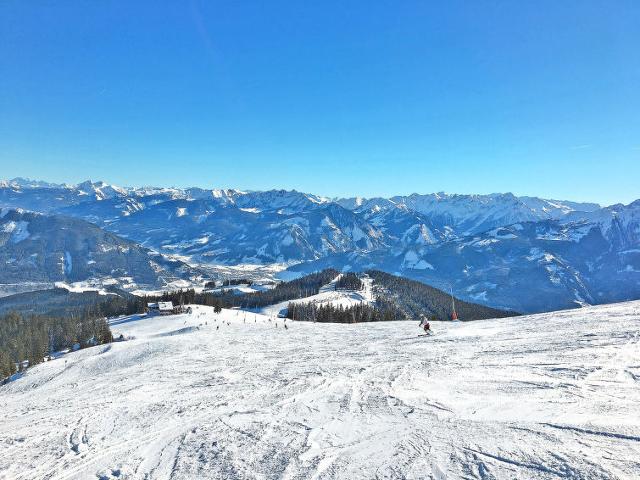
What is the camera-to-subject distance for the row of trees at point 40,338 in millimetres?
72262

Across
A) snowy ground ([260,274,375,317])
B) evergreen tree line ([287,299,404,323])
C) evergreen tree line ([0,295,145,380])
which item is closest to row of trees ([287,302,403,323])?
evergreen tree line ([287,299,404,323])

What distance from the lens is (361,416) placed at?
17875 millimetres

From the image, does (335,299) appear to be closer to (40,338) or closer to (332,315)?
(332,315)

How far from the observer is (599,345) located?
27.5 metres

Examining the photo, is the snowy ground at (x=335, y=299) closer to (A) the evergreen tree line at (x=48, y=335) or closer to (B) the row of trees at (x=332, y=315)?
(B) the row of trees at (x=332, y=315)

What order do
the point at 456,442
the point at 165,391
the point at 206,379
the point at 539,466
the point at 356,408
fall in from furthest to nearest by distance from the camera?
the point at 206,379 → the point at 165,391 → the point at 356,408 → the point at 456,442 → the point at 539,466

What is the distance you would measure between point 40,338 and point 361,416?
99.1m

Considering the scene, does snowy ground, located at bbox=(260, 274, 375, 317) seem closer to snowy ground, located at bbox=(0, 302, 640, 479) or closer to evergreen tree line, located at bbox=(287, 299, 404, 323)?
evergreen tree line, located at bbox=(287, 299, 404, 323)

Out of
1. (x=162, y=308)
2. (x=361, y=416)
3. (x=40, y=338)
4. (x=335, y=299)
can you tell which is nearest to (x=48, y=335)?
(x=40, y=338)

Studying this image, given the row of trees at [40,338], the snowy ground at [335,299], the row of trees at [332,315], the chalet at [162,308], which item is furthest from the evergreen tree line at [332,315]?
the row of trees at [40,338]

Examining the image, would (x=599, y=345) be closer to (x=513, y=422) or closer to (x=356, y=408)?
(x=513, y=422)

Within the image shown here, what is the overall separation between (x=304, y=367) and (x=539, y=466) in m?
19.7

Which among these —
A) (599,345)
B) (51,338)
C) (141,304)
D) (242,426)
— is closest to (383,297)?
(141,304)

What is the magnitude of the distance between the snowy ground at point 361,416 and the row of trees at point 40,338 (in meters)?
44.1
